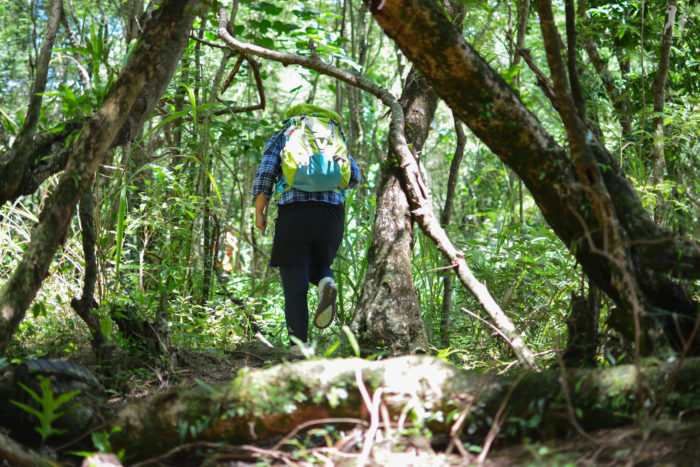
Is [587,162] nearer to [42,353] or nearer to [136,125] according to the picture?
[136,125]

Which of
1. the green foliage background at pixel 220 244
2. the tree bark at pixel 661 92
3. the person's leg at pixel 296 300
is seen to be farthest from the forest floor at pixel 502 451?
the tree bark at pixel 661 92

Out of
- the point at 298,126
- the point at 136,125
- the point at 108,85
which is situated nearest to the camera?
the point at 108,85

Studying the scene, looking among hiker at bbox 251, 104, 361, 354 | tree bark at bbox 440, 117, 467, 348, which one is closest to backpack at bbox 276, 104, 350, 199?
hiker at bbox 251, 104, 361, 354

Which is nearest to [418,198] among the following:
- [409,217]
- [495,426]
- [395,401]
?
[409,217]

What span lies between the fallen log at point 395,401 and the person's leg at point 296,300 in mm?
1677

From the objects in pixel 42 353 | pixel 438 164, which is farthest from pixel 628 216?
pixel 438 164

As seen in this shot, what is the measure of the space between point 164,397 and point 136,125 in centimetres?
154

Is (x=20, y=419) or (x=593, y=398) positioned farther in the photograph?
(x=20, y=419)

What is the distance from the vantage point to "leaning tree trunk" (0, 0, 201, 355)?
2.32 metres

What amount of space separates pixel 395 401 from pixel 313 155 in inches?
78.7

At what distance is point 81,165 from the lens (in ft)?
7.90

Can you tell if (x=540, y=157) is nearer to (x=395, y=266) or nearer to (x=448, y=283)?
(x=395, y=266)

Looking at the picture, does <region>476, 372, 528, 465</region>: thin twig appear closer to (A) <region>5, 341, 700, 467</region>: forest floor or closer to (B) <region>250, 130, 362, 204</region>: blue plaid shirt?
(A) <region>5, 341, 700, 467</region>: forest floor

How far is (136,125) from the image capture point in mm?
3002
